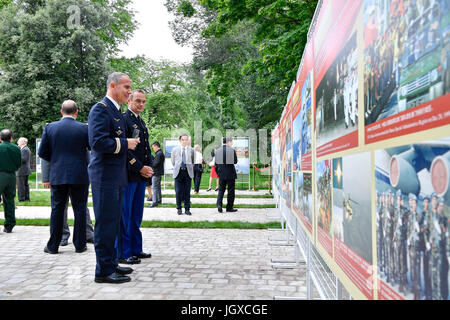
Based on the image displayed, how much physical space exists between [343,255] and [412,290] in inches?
30.8

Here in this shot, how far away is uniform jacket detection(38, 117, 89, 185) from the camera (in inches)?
228

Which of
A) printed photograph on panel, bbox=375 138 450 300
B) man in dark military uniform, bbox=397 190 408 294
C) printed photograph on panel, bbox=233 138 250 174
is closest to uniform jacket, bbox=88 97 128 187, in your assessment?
printed photograph on panel, bbox=375 138 450 300

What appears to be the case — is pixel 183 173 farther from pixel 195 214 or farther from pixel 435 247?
pixel 435 247

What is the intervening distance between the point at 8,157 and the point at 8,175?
1.24 ft

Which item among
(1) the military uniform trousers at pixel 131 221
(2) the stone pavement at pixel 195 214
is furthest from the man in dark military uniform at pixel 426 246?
(2) the stone pavement at pixel 195 214

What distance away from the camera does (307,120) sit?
3.21 m

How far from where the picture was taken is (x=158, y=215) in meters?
10.4

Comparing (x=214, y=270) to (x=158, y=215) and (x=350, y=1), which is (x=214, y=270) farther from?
(x=158, y=215)

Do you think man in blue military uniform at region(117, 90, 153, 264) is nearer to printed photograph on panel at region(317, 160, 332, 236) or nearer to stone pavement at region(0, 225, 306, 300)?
stone pavement at region(0, 225, 306, 300)

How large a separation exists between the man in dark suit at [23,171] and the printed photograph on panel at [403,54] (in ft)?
45.0

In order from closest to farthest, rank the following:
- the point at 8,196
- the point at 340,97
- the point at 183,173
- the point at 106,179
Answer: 1. the point at 340,97
2. the point at 106,179
3. the point at 8,196
4. the point at 183,173

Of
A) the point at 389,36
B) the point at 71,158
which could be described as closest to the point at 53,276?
the point at 71,158

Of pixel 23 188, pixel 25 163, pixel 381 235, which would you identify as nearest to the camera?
pixel 381 235

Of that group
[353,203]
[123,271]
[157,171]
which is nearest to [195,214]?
[157,171]
